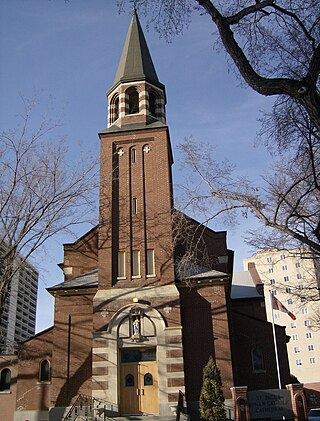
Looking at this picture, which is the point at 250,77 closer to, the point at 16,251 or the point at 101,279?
the point at 16,251

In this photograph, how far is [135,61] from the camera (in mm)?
31359

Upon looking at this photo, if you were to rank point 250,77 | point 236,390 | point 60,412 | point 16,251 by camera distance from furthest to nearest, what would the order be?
point 60,412 < point 236,390 < point 16,251 < point 250,77

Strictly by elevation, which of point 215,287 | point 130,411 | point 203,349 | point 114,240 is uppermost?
point 114,240

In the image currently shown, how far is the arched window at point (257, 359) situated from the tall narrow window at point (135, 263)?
8.34m

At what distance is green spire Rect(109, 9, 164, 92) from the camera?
29969 mm

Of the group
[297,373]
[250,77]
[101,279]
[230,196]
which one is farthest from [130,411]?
[297,373]

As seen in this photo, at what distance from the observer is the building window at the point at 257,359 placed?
2677 centimetres

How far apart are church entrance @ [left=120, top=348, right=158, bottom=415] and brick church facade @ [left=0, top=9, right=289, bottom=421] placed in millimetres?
45

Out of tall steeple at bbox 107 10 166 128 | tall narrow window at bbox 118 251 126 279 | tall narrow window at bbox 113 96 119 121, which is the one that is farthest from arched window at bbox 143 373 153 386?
tall narrow window at bbox 113 96 119 121

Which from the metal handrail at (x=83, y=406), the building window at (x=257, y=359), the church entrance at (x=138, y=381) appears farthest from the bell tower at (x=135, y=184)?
the building window at (x=257, y=359)

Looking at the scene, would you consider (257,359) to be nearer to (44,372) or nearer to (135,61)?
(44,372)

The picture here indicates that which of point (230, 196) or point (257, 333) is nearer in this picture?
point (230, 196)

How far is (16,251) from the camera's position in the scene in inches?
688

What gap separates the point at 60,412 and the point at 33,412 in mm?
2725
